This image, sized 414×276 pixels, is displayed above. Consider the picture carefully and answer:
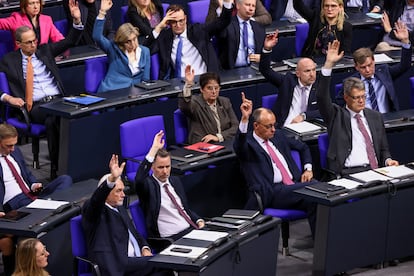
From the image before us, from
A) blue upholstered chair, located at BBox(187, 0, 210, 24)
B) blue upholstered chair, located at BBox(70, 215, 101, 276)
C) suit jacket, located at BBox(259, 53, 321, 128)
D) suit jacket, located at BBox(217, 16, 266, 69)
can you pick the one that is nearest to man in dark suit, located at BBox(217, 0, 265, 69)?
suit jacket, located at BBox(217, 16, 266, 69)

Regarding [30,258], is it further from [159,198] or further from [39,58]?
[39,58]

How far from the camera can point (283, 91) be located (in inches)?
369

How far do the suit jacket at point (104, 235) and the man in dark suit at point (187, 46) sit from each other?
9.78 feet

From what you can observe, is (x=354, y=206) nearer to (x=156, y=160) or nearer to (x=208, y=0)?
(x=156, y=160)

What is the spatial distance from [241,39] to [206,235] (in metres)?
3.52

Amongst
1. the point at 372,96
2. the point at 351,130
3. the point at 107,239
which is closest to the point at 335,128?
the point at 351,130

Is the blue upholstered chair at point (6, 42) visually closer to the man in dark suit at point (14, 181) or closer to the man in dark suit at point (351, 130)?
the man in dark suit at point (14, 181)

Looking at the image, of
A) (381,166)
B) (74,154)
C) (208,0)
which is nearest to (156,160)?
(74,154)

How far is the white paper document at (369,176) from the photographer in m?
8.13

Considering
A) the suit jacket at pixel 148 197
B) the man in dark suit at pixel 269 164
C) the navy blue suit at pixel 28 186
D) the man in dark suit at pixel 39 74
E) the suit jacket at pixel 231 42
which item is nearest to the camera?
the suit jacket at pixel 148 197

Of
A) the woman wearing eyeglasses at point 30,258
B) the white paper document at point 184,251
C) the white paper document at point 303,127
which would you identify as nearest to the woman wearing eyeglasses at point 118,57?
the white paper document at point 303,127

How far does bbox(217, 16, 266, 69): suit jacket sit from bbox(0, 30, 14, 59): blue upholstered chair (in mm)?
1872

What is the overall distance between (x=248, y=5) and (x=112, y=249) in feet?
12.2

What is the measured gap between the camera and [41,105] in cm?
921
